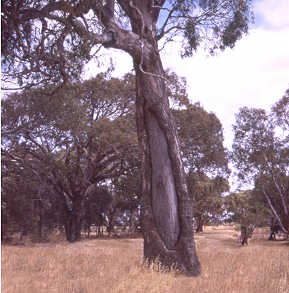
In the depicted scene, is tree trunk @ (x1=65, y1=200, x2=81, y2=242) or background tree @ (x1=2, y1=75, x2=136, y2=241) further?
tree trunk @ (x1=65, y1=200, x2=81, y2=242)

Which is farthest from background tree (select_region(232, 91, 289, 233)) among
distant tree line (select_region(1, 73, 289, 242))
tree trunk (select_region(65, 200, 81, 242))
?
tree trunk (select_region(65, 200, 81, 242))

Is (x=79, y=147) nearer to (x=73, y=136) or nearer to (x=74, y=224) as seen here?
(x=73, y=136)

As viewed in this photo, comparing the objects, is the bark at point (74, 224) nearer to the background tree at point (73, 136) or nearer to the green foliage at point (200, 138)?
the background tree at point (73, 136)

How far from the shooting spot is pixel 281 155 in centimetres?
2055

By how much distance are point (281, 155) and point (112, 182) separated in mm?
10599

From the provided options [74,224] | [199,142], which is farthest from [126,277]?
[74,224]

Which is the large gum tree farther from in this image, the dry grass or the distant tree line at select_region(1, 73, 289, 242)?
the distant tree line at select_region(1, 73, 289, 242)

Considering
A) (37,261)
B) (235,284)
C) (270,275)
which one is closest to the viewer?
(235,284)

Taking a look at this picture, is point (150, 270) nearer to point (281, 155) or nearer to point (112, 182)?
point (281, 155)

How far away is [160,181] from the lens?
786 cm

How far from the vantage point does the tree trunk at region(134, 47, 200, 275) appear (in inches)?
297

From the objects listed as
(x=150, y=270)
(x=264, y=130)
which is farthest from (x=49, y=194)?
(x=150, y=270)

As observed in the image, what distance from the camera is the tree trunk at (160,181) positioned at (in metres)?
7.55

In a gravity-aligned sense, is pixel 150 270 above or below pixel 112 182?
below
